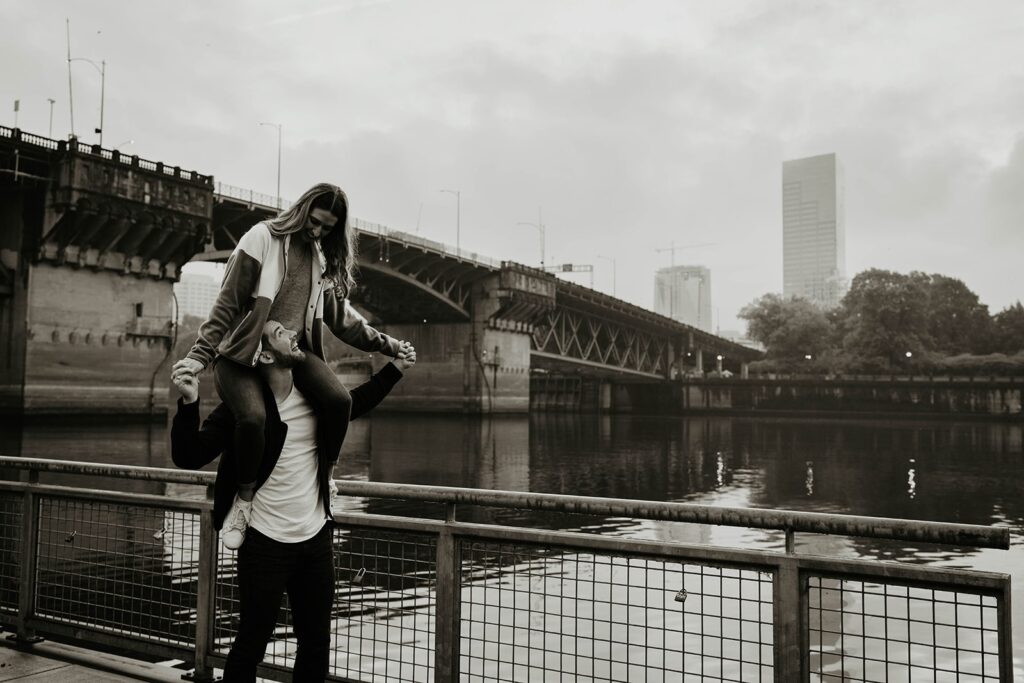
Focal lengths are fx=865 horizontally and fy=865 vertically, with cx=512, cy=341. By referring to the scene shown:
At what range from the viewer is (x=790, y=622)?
3.35m

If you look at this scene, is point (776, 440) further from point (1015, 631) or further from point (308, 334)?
point (308, 334)

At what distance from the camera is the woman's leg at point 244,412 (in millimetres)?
2965

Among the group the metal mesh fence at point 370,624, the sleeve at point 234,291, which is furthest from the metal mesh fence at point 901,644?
the sleeve at point 234,291

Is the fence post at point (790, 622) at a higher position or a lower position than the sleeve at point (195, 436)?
lower

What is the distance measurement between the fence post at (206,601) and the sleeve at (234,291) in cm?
157

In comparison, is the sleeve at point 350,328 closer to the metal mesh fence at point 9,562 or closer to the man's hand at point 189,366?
the man's hand at point 189,366

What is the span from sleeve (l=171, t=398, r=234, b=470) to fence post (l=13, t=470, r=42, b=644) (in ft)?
9.20

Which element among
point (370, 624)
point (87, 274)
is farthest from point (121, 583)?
point (87, 274)

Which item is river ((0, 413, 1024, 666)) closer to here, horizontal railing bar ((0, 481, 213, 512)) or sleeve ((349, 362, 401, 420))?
sleeve ((349, 362, 401, 420))

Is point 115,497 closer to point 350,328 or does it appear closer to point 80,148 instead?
point 350,328

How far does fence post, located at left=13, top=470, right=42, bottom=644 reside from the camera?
513cm

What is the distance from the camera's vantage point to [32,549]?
5.25m

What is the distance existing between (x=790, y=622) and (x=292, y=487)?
1969 millimetres

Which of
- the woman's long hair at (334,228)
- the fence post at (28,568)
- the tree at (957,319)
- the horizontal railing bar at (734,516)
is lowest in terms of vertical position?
the fence post at (28,568)
